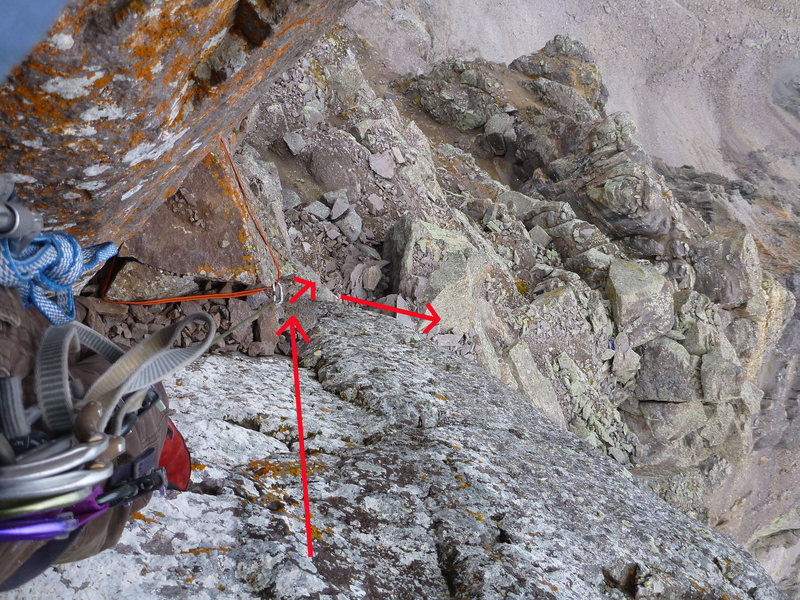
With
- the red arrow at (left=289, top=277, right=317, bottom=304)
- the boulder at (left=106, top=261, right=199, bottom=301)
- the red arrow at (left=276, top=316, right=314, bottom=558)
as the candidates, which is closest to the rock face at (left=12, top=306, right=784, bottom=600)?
the red arrow at (left=276, top=316, right=314, bottom=558)

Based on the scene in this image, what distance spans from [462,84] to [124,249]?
77.0ft

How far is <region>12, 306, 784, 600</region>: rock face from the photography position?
2.68 metres

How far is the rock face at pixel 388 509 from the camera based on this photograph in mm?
2684

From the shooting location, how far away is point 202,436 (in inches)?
140

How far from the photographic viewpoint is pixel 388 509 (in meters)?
3.56

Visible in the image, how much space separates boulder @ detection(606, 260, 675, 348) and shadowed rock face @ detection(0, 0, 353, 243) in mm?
Answer: 13384

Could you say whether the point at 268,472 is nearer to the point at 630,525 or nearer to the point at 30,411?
the point at 30,411

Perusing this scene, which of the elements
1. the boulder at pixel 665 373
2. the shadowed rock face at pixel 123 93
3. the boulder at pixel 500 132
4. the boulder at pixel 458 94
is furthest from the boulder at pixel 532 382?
the boulder at pixel 458 94

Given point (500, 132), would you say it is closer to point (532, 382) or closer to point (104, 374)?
point (532, 382)

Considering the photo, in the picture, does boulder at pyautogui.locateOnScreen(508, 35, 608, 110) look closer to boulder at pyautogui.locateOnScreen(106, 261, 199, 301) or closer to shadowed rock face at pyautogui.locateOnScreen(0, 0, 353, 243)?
boulder at pyautogui.locateOnScreen(106, 261, 199, 301)

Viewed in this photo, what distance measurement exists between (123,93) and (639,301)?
14929mm

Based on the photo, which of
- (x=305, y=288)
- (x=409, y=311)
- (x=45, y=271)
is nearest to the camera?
(x=45, y=271)

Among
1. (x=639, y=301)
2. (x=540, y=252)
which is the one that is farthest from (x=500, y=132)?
(x=639, y=301)

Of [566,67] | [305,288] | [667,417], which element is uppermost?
[566,67]
